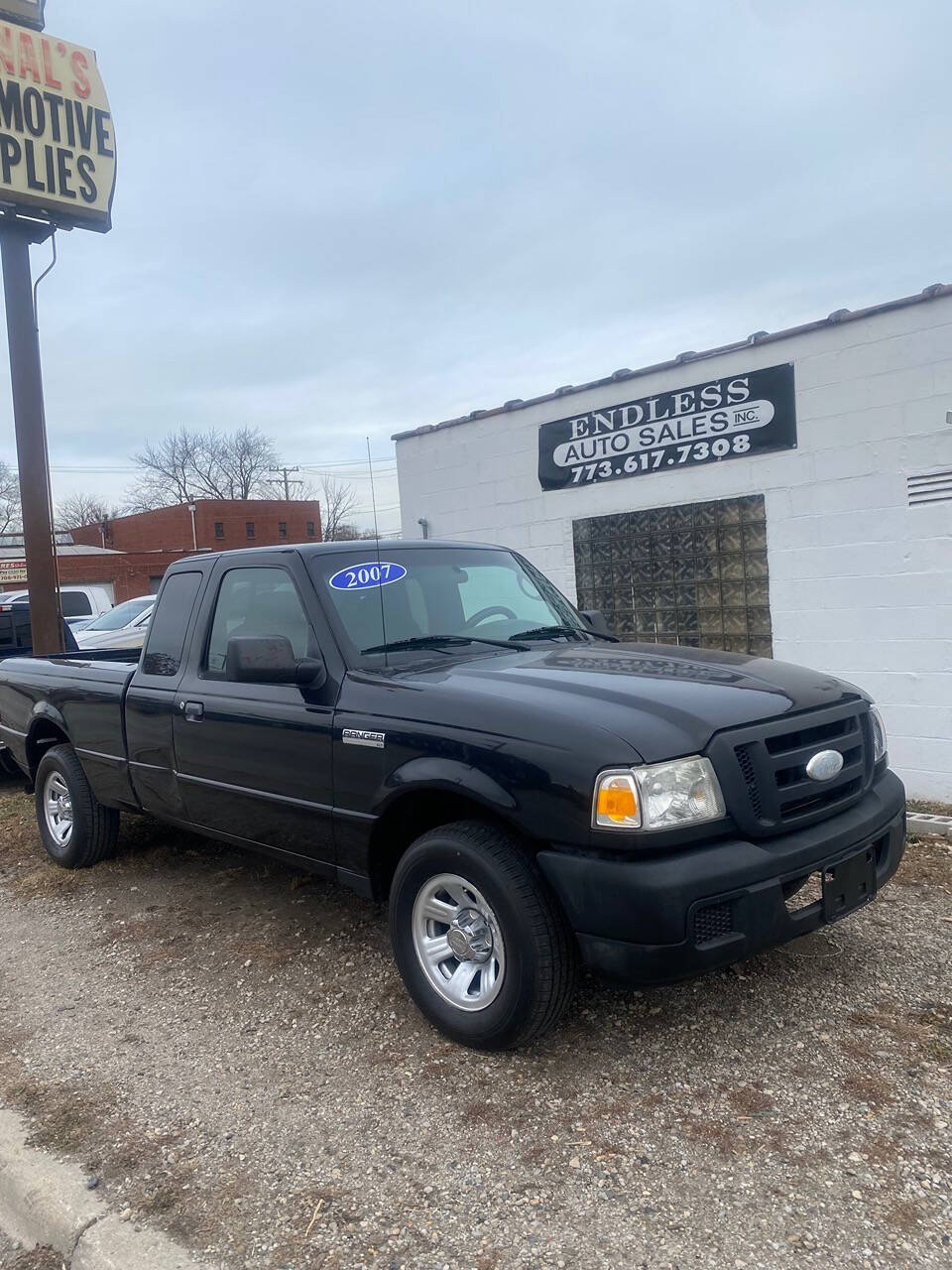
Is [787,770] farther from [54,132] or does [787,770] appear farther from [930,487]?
[54,132]

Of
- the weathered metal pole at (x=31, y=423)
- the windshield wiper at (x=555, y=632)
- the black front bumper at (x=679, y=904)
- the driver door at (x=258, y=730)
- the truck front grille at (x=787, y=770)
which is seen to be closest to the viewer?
the black front bumper at (x=679, y=904)

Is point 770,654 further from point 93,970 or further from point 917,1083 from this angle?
point 93,970

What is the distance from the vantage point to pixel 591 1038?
343 centimetres

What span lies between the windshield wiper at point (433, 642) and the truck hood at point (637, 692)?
5.7 inches

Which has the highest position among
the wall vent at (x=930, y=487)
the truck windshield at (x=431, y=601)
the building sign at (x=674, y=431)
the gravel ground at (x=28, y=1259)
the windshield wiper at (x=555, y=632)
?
the building sign at (x=674, y=431)

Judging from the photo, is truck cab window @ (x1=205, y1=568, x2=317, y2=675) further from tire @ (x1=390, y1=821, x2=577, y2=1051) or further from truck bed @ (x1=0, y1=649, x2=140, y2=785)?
tire @ (x1=390, y1=821, x2=577, y2=1051)

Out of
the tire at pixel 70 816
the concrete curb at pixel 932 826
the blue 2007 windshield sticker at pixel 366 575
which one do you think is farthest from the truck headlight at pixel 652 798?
the tire at pixel 70 816

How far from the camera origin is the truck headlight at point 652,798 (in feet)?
9.38

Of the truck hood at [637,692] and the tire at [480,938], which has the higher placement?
the truck hood at [637,692]

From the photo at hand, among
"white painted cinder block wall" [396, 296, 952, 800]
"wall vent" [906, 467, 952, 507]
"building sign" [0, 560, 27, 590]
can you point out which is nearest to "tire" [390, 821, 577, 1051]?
"white painted cinder block wall" [396, 296, 952, 800]

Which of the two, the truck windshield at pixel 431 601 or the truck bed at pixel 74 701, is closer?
the truck windshield at pixel 431 601

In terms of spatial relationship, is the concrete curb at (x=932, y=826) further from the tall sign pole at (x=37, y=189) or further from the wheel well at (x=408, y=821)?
the tall sign pole at (x=37, y=189)

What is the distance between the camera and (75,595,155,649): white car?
1138cm

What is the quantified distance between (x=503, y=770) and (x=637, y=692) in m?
0.54
